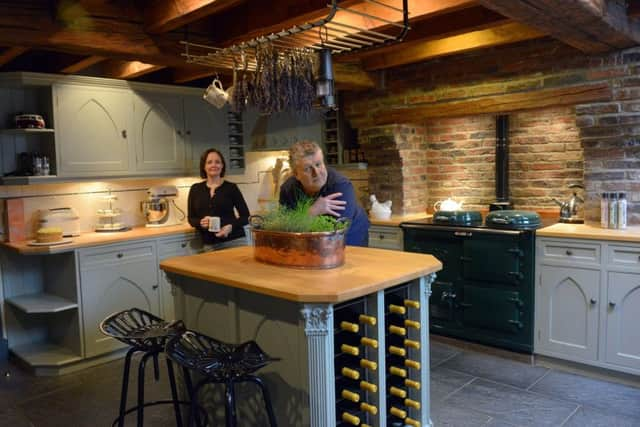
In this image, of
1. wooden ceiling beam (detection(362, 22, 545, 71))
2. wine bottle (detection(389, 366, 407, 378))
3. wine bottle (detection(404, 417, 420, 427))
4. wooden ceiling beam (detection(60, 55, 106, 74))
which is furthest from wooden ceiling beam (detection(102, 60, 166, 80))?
wine bottle (detection(404, 417, 420, 427))

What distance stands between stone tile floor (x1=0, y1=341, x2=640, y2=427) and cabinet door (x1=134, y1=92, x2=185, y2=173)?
1.64 m

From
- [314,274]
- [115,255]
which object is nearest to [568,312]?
[314,274]

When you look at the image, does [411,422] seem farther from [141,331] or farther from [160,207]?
[160,207]

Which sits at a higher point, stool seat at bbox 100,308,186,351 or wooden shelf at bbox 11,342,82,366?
stool seat at bbox 100,308,186,351

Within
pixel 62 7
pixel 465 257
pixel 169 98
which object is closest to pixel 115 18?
pixel 62 7

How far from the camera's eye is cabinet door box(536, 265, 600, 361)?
3438mm

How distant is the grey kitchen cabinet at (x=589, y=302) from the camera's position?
3285mm

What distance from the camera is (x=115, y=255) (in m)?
3.90

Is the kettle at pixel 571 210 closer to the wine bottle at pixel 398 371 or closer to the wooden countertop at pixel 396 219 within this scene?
the wooden countertop at pixel 396 219

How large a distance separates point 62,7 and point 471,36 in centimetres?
266

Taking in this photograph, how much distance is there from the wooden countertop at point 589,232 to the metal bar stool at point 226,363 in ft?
7.48

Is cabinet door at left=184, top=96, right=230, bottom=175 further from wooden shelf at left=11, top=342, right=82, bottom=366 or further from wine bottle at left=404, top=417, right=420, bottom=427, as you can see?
wine bottle at left=404, top=417, right=420, bottom=427

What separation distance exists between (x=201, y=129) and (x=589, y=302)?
130 inches

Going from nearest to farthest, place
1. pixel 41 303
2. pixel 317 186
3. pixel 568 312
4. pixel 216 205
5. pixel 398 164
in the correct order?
pixel 317 186
pixel 568 312
pixel 41 303
pixel 216 205
pixel 398 164
